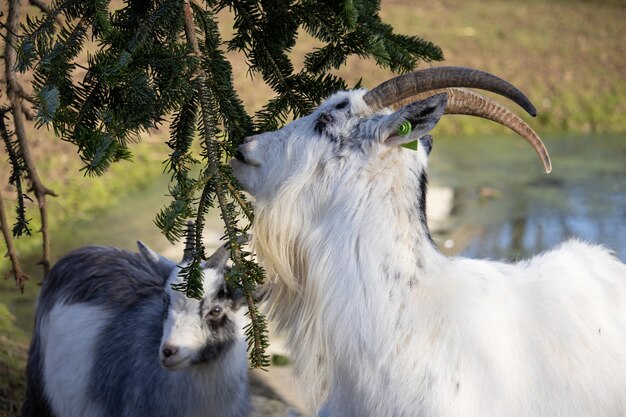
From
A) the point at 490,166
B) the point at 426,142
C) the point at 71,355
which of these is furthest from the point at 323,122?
the point at 490,166

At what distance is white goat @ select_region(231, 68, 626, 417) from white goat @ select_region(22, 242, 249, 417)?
102cm

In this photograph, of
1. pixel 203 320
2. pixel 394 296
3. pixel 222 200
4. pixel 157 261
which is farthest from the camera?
pixel 157 261

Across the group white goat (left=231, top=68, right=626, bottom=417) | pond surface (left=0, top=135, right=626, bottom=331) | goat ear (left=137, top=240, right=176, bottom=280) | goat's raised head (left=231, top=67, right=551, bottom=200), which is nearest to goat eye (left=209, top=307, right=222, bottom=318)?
goat ear (left=137, top=240, right=176, bottom=280)

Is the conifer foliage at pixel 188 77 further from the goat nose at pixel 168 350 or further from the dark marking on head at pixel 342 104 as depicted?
the goat nose at pixel 168 350

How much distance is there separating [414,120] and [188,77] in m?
0.75

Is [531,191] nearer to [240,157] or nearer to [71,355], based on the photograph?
[71,355]

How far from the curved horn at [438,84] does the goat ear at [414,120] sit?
0.61ft

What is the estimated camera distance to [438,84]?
3.00 m

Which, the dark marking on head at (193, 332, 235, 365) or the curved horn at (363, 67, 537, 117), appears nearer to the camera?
the curved horn at (363, 67, 537, 117)

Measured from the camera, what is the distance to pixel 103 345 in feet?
14.7

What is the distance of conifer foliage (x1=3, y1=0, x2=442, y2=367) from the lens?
278 cm

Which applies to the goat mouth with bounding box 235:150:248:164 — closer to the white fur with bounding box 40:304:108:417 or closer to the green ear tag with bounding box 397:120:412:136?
the green ear tag with bounding box 397:120:412:136

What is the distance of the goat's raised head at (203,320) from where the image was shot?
3.94m

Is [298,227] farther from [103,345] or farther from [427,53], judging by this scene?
[103,345]
